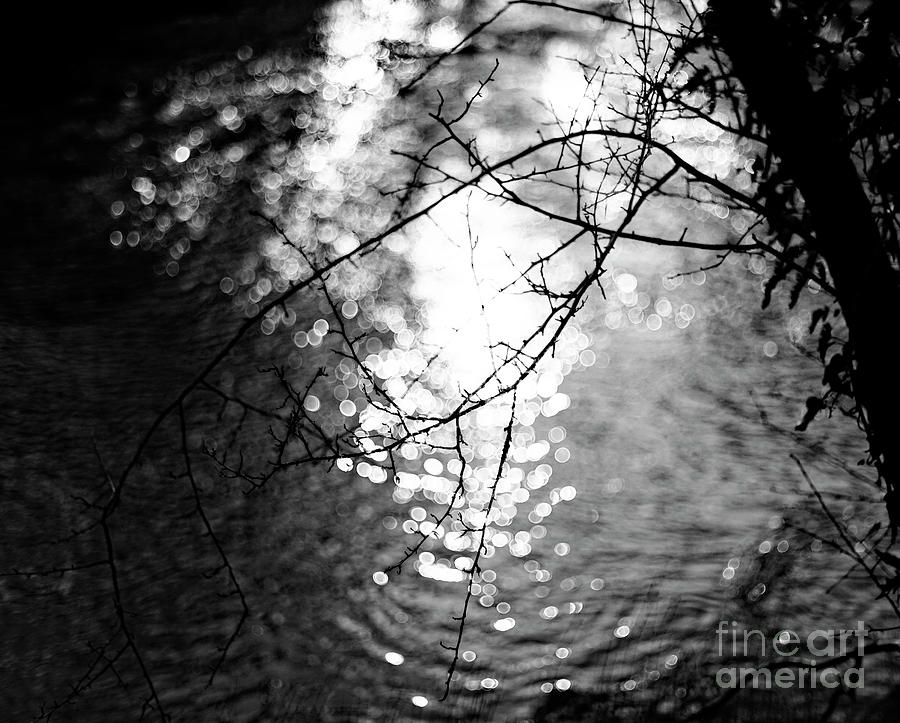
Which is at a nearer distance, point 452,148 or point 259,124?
point 452,148

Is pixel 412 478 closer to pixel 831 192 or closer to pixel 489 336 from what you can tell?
pixel 489 336

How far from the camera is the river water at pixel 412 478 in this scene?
3605 mm

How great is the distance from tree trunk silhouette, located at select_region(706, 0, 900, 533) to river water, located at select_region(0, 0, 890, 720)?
60 centimetres

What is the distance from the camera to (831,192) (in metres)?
1.98

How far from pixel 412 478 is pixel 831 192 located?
3.11 metres

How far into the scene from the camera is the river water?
3.61 m

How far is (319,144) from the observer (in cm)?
849

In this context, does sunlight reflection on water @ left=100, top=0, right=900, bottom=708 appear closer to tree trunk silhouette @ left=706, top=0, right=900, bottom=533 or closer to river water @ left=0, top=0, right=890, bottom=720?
river water @ left=0, top=0, right=890, bottom=720

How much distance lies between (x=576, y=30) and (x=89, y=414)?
6.95 m

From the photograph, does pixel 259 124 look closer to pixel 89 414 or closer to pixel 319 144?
pixel 319 144

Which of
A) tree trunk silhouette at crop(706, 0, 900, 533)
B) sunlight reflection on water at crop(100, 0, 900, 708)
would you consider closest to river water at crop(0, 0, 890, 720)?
sunlight reflection on water at crop(100, 0, 900, 708)

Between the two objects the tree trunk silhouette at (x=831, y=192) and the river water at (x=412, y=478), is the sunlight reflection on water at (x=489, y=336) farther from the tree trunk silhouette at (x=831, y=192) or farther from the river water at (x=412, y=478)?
the tree trunk silhouette at (x=831, y=192)

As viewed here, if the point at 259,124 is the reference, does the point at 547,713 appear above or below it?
below

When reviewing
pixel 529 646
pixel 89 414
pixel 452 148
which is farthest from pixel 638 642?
pixel 452 148
